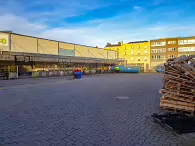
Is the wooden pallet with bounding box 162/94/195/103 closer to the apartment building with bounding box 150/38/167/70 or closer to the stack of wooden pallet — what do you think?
the stack of wooden pallet

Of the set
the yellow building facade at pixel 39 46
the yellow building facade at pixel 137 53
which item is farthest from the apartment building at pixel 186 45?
the yellow building facade at pixel 39 46

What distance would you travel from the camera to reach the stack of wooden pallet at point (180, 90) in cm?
480

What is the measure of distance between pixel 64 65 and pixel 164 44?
5098 centimetres

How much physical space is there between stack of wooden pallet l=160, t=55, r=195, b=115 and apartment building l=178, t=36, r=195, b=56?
7214 centimetres

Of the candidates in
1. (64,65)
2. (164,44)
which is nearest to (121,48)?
(164,44)

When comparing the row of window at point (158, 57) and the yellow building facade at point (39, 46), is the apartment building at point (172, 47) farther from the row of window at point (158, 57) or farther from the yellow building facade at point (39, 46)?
the yellow building facade at point (39, 46)

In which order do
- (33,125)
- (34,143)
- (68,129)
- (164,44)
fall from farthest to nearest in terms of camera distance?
1. (164,44)
2. (33,125)
3. (68,129)
4. (34,143)

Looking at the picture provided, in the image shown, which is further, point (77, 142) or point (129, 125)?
point (129, 125)

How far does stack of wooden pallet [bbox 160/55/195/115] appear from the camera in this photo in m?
4.80

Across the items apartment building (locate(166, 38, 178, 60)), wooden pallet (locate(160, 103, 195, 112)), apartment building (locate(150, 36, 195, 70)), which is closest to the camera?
wooden pallet (locate(160, 103, 195, 112))

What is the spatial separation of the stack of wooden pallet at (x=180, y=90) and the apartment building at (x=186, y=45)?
237 feet

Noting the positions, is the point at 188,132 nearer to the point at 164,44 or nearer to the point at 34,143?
the point at 34,143

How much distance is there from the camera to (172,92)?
507 cm

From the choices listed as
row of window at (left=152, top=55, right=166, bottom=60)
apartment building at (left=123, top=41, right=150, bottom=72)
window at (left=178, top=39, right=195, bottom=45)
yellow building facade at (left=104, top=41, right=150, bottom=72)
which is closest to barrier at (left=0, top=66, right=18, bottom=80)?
yellow building facade at (left=104, top=41, right=150, bottom=72)
